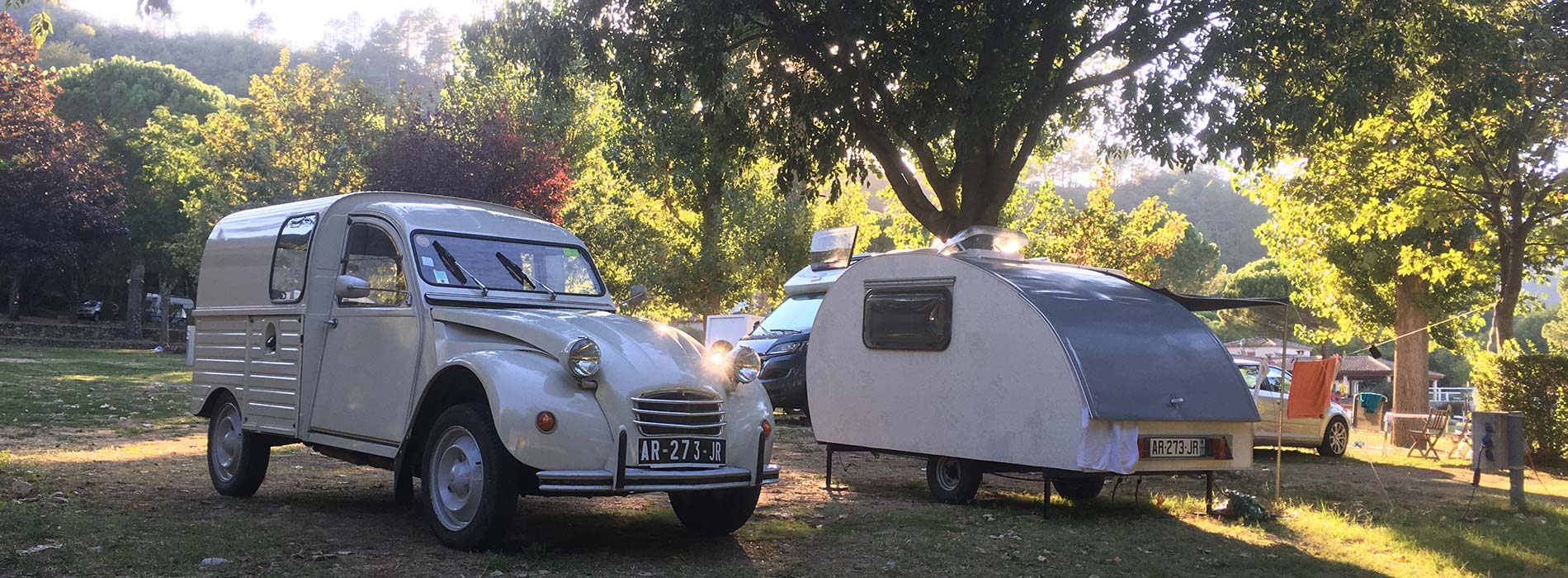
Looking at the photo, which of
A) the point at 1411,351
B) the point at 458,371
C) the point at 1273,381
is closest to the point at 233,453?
the point at 458,371

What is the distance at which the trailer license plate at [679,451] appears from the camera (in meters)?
6.46

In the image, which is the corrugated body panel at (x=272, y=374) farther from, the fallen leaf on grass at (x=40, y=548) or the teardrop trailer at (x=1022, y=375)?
the teardrop trailer at (x=1022, y=375)

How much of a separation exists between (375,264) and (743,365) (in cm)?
264

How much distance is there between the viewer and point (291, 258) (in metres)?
8.43

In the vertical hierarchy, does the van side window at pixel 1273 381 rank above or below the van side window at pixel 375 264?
below

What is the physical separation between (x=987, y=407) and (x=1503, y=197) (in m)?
13.5

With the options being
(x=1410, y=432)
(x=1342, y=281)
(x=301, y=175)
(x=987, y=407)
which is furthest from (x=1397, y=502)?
(x=301, y=175)

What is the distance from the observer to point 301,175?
3609 cm

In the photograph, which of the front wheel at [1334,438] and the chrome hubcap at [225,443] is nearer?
the chrome hubcap at [225,443]

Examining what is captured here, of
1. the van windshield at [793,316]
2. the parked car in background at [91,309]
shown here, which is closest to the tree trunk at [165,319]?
the parked car in background at [91,309]

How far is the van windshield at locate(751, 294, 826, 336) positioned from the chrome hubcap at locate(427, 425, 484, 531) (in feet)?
35.9

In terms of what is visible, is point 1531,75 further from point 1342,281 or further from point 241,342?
point 241,342

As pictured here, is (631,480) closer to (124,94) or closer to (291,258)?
(291,258)

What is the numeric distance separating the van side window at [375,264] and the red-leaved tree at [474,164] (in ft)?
69.2
